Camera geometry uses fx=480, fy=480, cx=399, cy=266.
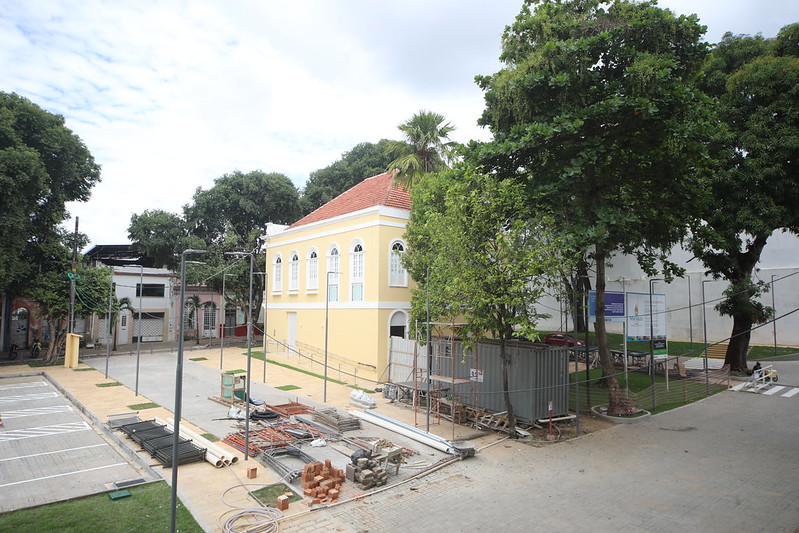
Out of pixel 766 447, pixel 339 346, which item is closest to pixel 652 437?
pixel 766 447

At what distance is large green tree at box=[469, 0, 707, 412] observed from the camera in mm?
13367

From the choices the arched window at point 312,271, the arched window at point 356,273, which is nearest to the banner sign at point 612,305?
the arched window at point 356,273

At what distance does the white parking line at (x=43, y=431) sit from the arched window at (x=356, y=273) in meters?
12.8

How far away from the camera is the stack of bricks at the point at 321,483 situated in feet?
31.4

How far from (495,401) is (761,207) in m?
12.3

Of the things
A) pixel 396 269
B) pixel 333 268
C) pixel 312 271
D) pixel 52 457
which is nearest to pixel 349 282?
pixel 333 268

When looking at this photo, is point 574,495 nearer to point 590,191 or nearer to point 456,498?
point 456,498

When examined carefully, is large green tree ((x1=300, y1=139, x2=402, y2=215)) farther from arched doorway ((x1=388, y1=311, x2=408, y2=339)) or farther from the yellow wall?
arched doorway ((x1=388, y1=311, x2=408, y2=339))

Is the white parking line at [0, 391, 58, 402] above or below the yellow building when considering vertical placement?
below

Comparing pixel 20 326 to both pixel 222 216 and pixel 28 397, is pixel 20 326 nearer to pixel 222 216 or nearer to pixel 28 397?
pixel 222 216

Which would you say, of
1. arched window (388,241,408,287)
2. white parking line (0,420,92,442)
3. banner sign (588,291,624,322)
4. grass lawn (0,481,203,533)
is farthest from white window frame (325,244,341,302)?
grass lawn (0,481,203,533)

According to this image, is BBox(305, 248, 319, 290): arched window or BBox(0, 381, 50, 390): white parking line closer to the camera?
BBox(0, 381, 50, 390): white parking line

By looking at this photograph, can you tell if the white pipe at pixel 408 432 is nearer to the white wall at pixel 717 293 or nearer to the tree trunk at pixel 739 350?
the white wall at pixel 717 293

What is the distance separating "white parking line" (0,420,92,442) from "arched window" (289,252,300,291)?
15.6 m
